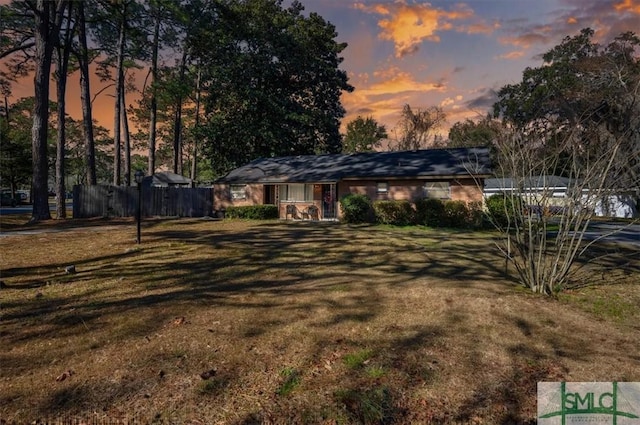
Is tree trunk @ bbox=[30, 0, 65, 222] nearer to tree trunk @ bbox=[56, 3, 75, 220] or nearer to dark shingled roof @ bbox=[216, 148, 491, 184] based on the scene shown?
tree trunk @ bbox=[56, 3, 75, 220]

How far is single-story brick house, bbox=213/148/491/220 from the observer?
63.9ft

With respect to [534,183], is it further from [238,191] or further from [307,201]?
[238,191]

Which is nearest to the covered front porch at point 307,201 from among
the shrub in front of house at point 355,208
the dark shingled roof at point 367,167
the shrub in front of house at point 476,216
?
the dark shingled roof at point 367,167

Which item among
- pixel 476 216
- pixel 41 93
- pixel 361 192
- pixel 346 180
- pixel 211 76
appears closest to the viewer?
pixel 41 93

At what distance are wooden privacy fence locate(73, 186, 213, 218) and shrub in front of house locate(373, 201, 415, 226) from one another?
41.8ft

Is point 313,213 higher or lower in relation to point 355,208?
lower

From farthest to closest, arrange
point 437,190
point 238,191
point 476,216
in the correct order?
point 238,191, point 437,190, point 476,216

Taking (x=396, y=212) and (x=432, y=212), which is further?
(x=396, y=212)

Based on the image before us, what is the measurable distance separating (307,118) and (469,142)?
113 feet

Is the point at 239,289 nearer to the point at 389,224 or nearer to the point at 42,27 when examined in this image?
the point at 389,224

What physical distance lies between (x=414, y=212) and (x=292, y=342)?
16.0 meters

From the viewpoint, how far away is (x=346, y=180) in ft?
70.9

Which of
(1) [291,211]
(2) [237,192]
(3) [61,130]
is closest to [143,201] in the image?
(3) [61,130]

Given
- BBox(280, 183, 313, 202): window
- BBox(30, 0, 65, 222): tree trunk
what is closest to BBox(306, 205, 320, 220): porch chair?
BBox(280, 183, 313, 202): window
